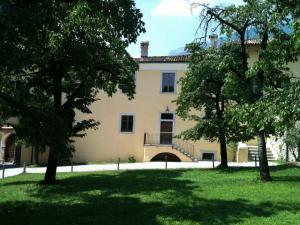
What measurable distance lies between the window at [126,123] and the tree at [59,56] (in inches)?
690

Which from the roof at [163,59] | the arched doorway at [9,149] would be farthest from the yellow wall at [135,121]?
the arched doorway at [9,149]

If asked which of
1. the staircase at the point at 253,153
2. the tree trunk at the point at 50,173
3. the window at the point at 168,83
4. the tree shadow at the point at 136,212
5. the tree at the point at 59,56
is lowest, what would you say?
the tree shadow at the point at 136,212

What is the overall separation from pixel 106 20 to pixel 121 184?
9320 mm

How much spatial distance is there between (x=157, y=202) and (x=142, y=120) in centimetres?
2627

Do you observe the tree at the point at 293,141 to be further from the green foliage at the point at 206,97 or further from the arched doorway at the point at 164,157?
the arched doorway at the point at 164,157

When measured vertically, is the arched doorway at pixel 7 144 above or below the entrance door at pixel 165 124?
below

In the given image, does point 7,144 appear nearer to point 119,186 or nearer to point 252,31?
point 119,186

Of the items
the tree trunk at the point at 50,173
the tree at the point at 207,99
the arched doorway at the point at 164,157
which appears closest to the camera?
the tree trunk at the point at 50,173

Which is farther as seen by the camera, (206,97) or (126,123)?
(126,123)

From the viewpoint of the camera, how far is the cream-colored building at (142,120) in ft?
130

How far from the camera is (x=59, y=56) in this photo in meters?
17.6

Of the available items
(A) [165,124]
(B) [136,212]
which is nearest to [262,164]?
(B) [136,212]

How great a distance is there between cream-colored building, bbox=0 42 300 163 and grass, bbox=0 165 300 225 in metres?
19.3

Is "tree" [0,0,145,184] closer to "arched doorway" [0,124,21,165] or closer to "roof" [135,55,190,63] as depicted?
"roof" [135,55,190,63]
